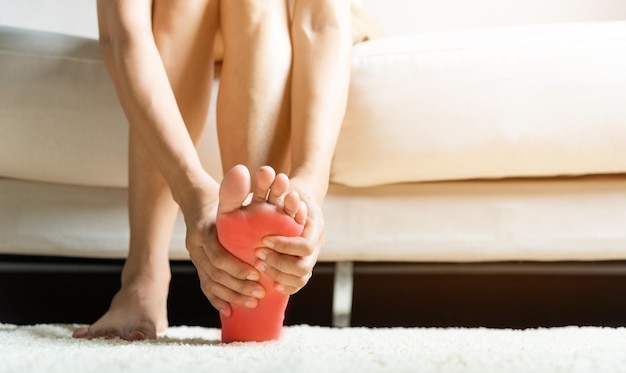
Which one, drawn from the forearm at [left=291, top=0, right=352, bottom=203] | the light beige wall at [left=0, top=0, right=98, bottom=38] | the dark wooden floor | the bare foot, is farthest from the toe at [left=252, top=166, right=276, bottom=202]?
the light beige wall at [left=0, top=0, right=98, bottom=38]

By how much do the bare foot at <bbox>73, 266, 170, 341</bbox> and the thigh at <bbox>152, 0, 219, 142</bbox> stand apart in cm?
21

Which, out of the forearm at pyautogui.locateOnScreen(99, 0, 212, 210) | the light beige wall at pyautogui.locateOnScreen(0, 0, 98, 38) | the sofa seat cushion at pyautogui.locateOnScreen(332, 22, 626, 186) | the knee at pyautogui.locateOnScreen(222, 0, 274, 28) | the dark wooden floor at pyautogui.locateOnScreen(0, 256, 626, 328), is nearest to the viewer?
the forearm at pyautogui.locateOnScreen(99, 0, 212, 210)

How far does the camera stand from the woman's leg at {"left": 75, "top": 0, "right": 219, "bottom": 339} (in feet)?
2.97

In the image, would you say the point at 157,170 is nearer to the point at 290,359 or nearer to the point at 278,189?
the point at 278,189

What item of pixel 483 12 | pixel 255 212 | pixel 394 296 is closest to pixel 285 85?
pixel 255 212

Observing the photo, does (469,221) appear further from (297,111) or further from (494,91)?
(297,111)

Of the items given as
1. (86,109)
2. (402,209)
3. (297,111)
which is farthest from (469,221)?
(86,109)

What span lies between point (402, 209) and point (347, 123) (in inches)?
6.0

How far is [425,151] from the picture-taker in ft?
3.41

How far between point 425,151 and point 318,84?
0.26m

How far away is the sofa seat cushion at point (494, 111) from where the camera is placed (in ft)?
3.38

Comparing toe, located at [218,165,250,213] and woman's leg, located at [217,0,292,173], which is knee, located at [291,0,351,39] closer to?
woman's leg, located at [217,0,292,173]

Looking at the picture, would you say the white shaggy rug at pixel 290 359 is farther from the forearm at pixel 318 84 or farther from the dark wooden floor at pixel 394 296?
the dark wooden floor at pixel 394 296

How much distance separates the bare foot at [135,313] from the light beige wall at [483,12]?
121 centimetres
